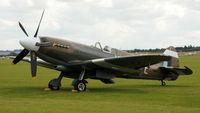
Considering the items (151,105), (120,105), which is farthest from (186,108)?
(120,105)

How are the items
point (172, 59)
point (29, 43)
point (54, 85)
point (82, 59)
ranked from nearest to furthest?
1. point (29, 43)
2. point (82, 59)
3. point (54, 85)
4. point (172, 59)

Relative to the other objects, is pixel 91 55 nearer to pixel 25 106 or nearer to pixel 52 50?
pixel 52 50

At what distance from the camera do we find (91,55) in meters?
15.6

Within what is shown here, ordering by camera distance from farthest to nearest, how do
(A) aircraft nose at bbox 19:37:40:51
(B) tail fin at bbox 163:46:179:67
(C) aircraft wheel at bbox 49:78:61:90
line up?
(B) tail fin at bbox 163:46:179:67 < (C) aircraft wheel at bbox 49:78:61:90 < (A) aircraft nose at bbox 19:37:40:51

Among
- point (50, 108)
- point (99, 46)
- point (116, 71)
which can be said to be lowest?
point (50, 108)

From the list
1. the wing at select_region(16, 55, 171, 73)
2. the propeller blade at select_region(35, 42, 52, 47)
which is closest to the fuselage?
the propeller blade at select_region(35, 42, 52, 47)

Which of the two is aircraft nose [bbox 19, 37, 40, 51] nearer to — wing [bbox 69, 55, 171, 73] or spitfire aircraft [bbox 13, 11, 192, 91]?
spitfire aircraft [bbox 13, 11, 192, 91]

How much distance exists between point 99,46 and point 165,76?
398 cm

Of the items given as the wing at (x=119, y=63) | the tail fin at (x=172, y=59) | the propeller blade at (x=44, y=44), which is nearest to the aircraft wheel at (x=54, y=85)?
the wing at (x=119, y=63)

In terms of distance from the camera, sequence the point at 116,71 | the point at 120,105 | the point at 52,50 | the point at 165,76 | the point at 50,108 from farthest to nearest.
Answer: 1. the point at 165,76
2. the point at 116,71
3. the point at 52,50
4. the point at 120,105
5. the point at 50,108

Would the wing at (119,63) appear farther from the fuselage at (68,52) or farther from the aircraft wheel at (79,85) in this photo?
the aircraft wheel at (79,85)

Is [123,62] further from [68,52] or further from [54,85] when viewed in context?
[54,85]

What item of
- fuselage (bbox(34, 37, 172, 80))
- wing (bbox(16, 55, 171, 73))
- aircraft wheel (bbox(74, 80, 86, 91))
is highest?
fuselage (bbox(34, 37, 172, 80))

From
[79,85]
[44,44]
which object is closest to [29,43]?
[44,44]
